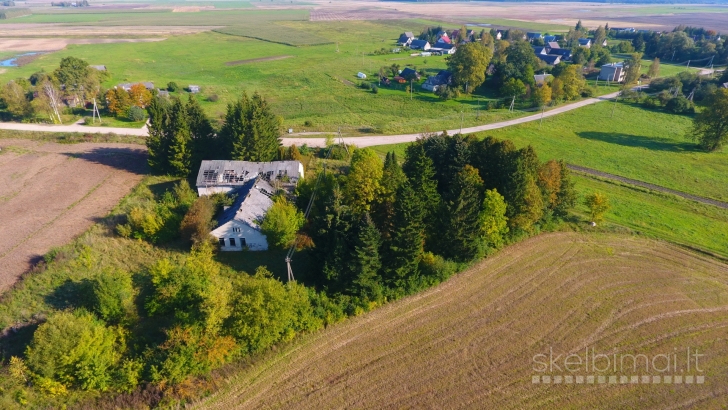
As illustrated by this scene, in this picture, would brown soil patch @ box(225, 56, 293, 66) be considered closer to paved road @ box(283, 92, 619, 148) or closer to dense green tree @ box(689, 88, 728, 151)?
paved road @ box(283, 92, 619, 148)

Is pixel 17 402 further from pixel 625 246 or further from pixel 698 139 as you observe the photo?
pixel 698 139

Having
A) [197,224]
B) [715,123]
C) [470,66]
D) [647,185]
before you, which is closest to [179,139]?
[197,224]

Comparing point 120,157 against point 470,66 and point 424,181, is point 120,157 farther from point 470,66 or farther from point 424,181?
point 470,66

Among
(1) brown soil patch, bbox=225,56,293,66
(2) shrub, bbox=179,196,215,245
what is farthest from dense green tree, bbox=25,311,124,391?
(1) brown soil patch, bbox=225,56,293,66

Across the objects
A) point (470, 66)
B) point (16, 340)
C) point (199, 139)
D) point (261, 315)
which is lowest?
point (16, 340)

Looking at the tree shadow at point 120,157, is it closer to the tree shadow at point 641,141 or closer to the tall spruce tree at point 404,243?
the tall spruce tree at point 404,243

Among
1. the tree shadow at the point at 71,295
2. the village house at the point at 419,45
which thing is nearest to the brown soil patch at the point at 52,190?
the tree shadow at the point at 71,295
